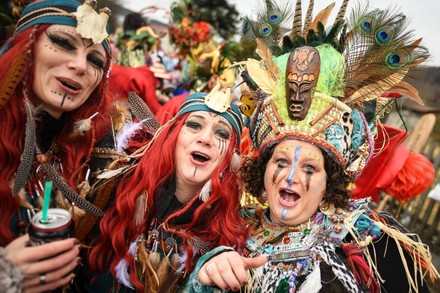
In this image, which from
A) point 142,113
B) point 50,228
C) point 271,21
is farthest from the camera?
point 142,113

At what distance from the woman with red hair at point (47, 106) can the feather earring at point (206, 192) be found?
1.85ft

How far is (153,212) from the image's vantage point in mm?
2068

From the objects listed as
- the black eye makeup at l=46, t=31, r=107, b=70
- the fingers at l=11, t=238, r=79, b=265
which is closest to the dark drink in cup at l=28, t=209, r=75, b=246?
the fingers at l=11, t=238, r=79, b=265

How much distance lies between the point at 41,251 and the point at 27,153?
59cm

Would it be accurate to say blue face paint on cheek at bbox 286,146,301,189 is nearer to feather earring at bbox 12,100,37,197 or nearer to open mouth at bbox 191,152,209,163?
open mouth at bbox 191,152,209,163

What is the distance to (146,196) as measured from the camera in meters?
2.05

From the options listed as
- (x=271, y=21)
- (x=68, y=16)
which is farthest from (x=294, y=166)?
(x=68, y=16)

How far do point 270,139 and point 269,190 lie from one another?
0.27 m

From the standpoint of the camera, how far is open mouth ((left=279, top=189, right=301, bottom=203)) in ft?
6.10

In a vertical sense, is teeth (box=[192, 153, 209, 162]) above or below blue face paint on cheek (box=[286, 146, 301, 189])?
below

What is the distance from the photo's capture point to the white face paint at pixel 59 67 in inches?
72.2

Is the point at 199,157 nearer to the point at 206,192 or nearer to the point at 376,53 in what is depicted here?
the point at 206,192

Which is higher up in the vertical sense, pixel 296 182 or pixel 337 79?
pixel 337 79

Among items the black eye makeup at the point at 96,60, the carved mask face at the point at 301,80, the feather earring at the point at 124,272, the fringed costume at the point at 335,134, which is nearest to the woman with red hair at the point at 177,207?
the feather earring at the point at 124,272
